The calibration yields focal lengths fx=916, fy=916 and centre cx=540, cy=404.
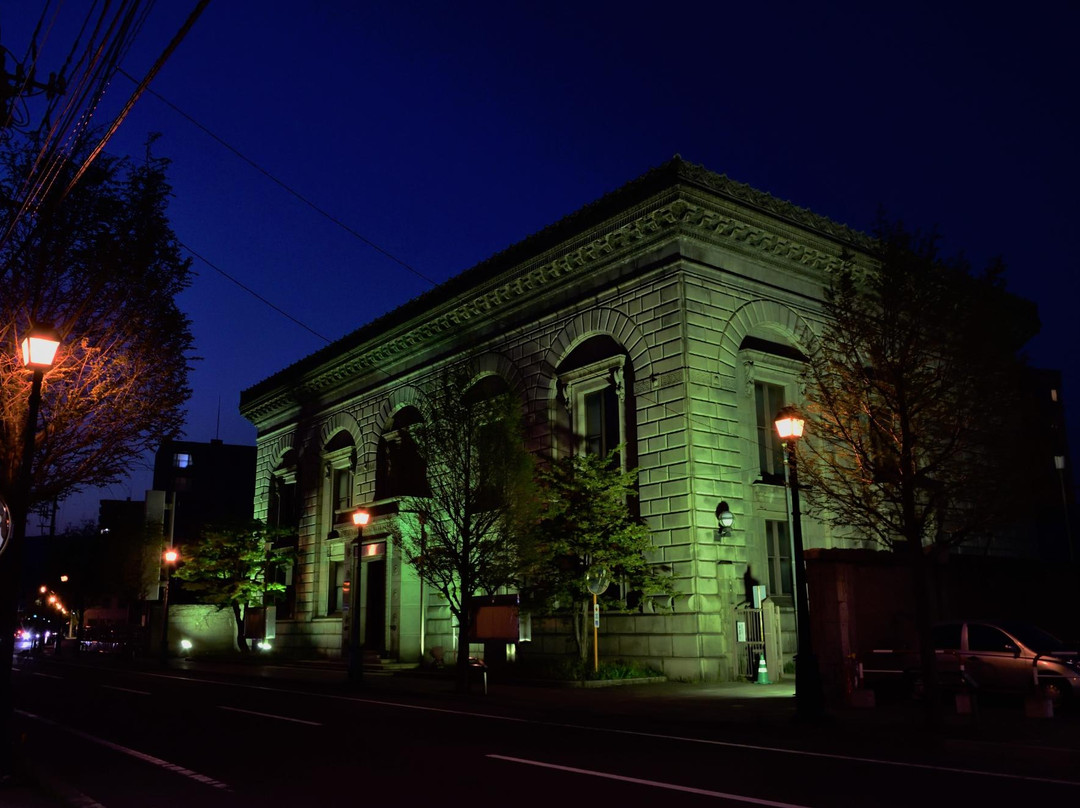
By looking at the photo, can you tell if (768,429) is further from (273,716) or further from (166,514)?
(166,514)

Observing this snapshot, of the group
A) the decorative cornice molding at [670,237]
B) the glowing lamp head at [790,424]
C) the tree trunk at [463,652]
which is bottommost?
the tree trunk at [463,652]

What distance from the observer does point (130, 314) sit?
23703mm

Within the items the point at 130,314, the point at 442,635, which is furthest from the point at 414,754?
the point at 442,635

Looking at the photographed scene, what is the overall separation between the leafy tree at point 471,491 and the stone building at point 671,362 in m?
3.43

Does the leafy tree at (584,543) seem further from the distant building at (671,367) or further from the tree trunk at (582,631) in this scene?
the distant building at (671,367)

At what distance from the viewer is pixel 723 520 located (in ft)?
81.6

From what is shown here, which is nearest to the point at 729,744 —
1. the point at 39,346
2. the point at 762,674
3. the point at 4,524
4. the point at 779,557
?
the point at 4,524

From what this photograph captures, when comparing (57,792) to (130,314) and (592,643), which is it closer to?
(130,314)

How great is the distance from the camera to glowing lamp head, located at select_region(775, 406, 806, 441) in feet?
55.4

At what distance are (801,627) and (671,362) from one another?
11.4 metres

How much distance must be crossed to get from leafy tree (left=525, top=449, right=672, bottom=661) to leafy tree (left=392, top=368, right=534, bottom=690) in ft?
2.43

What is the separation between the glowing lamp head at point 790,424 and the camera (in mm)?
16875

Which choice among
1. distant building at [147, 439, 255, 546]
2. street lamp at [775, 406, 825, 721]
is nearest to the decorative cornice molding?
street lamp at [775, 406, 825, 721]

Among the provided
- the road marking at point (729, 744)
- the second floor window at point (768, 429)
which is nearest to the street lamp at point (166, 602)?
the road marking at point (729, 744)
